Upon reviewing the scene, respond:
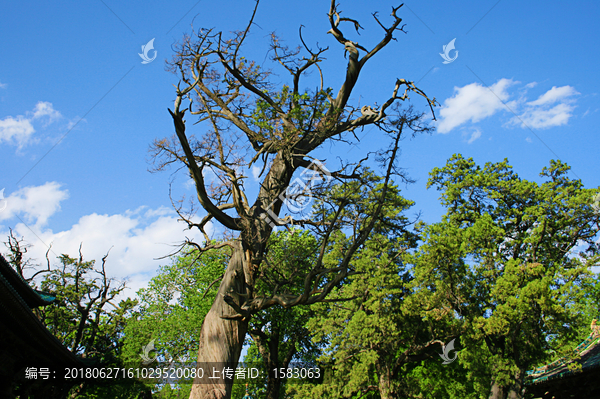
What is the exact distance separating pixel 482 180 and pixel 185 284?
49.3 feet

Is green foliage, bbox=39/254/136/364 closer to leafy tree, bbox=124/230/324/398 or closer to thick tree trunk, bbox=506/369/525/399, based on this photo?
leafy tree, bbox=124/230/324/398

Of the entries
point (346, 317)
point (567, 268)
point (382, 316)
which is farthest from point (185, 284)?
point (567, 268)

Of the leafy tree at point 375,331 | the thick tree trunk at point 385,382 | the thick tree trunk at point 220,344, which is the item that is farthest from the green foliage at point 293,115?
the thick tree trunk at point 385,382

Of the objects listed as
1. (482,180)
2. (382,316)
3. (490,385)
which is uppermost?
(482,180)

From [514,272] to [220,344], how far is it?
1334 centimetres

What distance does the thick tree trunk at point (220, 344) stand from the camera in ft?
17.0

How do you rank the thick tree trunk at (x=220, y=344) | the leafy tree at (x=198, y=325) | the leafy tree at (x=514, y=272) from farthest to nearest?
the leafy tree at (x=198, y=325)
the leafy tree at (x=514, y=272)
the thick tree trunk at (x=220, y=344)

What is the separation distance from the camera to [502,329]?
14516 mm

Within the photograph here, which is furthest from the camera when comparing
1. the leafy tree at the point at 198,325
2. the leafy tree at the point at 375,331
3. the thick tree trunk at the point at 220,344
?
the leafy tree at the point at 198,325

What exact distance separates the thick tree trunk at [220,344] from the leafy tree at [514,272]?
1215cm

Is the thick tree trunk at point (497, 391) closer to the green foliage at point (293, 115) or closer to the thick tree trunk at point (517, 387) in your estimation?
the thick tree trunk at point (517, 387)

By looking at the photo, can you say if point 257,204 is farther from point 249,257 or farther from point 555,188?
point 555,188

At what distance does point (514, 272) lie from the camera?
15156 millimetres

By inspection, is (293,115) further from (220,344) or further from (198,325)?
(198,325)
